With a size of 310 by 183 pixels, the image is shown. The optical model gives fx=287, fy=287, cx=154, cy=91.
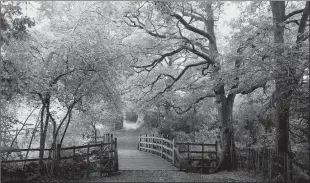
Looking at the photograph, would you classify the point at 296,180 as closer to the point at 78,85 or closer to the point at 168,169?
the point at 168,169

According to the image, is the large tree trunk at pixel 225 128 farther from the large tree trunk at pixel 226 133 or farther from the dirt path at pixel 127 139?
the dirt path at pixel 127 139

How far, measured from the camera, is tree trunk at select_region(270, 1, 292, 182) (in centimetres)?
822

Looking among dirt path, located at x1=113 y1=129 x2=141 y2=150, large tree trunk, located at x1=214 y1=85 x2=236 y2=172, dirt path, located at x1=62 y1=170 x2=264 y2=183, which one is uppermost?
large tree trunk, located at x1=214 y1=85 x2=236 y2=172

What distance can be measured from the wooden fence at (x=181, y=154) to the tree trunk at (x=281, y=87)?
4202mm

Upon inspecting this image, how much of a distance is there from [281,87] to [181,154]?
39.5 feet

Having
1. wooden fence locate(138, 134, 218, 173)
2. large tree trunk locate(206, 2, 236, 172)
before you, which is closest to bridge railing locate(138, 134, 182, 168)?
wooden fence locate(138, 134, 218, 173)

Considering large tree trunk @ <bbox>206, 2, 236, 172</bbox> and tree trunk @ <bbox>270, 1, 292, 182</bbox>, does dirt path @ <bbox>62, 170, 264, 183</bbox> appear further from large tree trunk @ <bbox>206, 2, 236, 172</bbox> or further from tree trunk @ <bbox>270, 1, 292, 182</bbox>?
tree trunk @ <bbox>270, 1, 292, 182</bbox>

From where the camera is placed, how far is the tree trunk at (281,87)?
8.22 m

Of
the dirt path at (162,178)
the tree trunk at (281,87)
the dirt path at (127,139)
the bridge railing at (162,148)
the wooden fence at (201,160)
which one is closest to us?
the tree trunk at (281,87)

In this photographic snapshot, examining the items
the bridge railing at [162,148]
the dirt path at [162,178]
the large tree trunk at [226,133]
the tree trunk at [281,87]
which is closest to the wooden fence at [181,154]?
the bridge railing at [162,148]

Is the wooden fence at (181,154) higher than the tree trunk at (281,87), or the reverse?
the tree trunk at (281,87)

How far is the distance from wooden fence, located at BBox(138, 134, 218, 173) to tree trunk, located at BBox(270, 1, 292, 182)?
4202 mm

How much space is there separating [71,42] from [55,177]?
15.9ft

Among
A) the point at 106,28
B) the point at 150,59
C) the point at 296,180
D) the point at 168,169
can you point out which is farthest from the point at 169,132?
the point at 296,180
